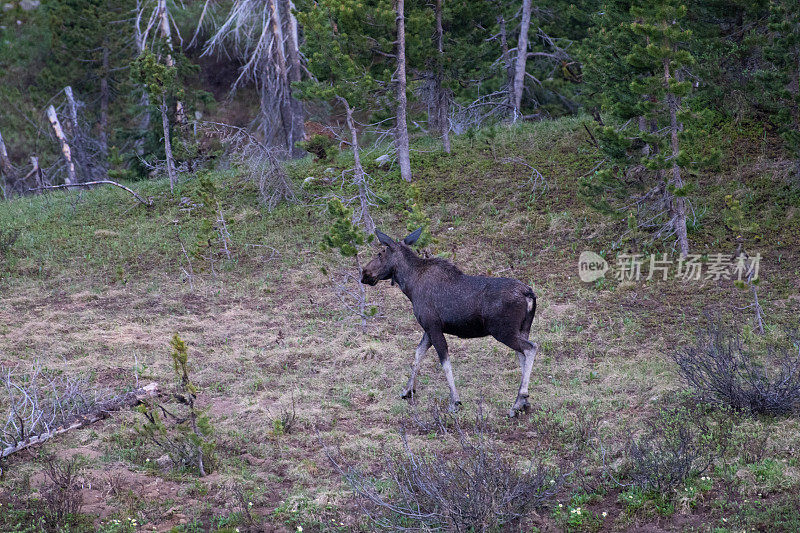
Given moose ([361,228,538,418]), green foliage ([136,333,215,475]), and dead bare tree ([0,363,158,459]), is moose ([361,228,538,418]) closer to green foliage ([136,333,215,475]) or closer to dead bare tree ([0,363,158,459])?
green foliage ([136,333,215,475])

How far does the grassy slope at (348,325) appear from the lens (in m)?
7.16

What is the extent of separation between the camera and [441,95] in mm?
22312

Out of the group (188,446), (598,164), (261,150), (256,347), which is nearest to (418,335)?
(256,347)

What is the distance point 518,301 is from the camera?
8.98 m

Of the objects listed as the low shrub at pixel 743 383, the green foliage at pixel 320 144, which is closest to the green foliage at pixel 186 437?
the low shrub at pixel 743 383

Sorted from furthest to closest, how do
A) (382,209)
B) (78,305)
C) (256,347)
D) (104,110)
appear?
(104,110)
(382,209)
(78,305)
(256,347)

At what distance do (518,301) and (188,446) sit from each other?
13.7 ft

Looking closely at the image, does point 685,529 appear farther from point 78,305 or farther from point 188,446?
point 78,305

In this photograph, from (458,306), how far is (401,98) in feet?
38.5

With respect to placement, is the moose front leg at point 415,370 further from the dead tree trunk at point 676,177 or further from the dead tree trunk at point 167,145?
the dead tree trunk at point 167,145

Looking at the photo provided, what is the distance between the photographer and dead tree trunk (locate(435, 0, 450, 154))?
20984 millimetres

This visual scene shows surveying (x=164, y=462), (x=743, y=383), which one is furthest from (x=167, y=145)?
(x=743, y=383)

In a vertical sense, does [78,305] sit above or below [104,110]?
below

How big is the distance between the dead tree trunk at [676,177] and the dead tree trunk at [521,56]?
882cm
